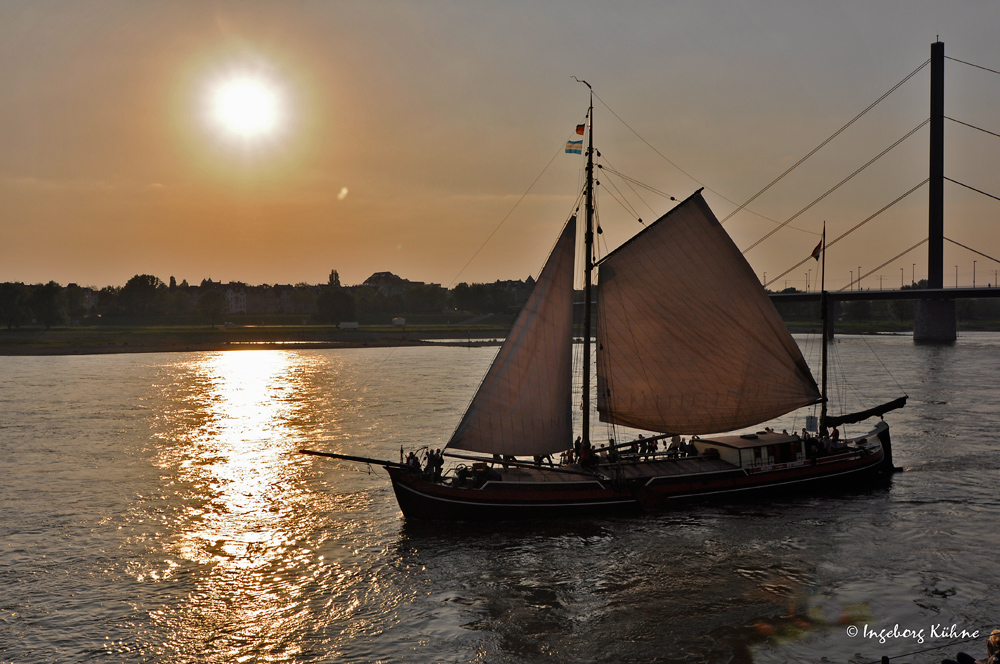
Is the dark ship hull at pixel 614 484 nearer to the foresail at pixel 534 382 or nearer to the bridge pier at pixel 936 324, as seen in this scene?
the foresail at pixel 534 382

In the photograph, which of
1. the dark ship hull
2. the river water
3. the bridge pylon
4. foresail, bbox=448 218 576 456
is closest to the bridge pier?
the bridge pylon

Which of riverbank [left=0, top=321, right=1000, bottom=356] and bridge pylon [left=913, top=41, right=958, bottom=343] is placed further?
bridge pylon [left=913, top=41, right=958, bottom=343]

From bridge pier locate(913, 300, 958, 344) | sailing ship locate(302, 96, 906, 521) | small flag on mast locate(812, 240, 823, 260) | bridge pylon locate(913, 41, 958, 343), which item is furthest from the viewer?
bridge pier locate(913, 300, 958, 344)

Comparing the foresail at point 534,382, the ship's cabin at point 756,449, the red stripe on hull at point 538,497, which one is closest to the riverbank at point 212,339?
the red stripe on hull at point 538,497

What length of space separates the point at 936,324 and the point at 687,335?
129884 millimetres

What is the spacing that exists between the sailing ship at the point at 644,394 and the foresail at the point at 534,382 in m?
0.05

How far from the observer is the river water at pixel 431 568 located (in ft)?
56.8

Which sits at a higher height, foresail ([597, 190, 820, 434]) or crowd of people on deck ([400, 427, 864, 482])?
foresail ([597, 190, 820, 434])

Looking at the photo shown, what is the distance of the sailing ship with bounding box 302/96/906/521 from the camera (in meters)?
26.5

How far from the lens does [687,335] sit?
2981 cm

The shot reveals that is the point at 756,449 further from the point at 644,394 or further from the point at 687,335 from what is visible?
the point at 687,335

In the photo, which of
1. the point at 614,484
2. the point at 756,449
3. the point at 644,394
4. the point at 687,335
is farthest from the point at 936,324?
the point at 614,484

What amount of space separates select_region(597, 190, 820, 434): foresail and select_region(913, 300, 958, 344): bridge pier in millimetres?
125512

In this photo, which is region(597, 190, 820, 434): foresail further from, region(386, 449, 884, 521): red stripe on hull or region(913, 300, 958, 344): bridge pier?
region(913, 300, 958, 344): bridge pier
